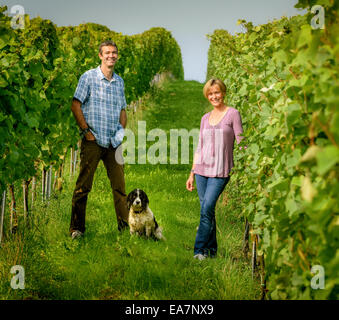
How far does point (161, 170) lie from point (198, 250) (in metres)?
4.20

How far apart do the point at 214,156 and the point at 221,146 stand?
0.14 m

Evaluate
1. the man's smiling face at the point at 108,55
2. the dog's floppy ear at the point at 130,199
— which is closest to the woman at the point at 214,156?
the dog's floppy ear at the point at 130,199

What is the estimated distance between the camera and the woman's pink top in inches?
176

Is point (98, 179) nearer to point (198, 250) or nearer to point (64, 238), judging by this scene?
point (64, 238)

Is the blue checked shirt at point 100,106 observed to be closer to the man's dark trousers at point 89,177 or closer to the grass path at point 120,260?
the man's dark trousers at point 89,177

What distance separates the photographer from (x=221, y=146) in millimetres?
4484

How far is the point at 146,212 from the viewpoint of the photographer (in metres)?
5.28

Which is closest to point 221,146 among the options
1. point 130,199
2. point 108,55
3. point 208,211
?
point 208,211

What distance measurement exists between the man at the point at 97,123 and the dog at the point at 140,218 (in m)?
0.28

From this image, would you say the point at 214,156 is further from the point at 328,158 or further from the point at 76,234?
the point at 328,158

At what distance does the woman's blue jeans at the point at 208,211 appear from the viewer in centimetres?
447

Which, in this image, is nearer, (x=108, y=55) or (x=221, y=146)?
(x=221, y=146)

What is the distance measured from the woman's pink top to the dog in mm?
1035

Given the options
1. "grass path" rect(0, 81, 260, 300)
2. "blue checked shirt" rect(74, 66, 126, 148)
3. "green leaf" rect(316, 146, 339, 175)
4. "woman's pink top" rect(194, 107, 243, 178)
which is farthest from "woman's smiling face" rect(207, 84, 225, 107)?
"green leaf" rect(316, 146, 339, 175)
